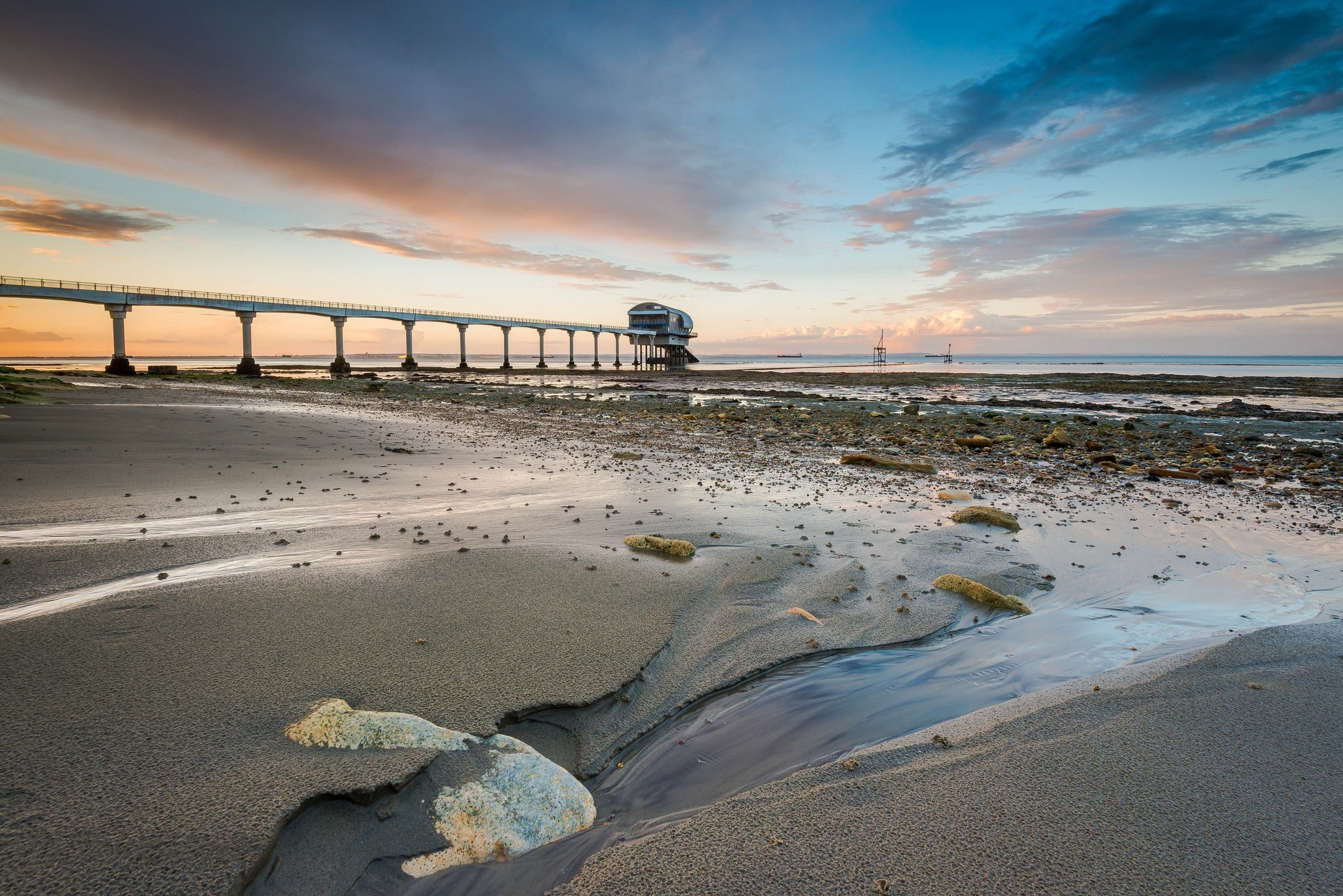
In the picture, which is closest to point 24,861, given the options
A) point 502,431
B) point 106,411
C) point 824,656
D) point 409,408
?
point 824,656

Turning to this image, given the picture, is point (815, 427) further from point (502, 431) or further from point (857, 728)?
point (857, 728)

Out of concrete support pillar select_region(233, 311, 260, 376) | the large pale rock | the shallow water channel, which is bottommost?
the shallow water channel

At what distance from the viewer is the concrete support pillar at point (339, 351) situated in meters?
66.2

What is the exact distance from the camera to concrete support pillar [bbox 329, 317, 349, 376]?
66.2m

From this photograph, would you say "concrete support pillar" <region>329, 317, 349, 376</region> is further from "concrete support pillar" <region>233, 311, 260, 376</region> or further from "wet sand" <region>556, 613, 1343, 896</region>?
"wet sand" <region>556, 613, 1343, 896</region>

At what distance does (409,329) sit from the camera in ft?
270

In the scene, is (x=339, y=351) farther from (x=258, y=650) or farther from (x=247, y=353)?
(x=258, y=650)

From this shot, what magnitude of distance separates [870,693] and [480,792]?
2.48 meters

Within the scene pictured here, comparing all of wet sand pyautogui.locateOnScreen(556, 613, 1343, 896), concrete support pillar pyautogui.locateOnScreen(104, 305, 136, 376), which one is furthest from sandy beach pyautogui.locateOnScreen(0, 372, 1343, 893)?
concrete support pillar pyautogui.locateOnScreen(104, 305, 136, 376)

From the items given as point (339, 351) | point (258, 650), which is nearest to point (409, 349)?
point (339, 351)

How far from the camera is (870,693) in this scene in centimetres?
388

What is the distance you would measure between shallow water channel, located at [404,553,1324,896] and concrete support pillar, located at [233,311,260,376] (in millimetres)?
60404

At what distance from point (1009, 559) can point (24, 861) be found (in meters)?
7.49

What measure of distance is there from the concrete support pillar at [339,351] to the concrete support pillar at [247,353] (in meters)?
7.71
